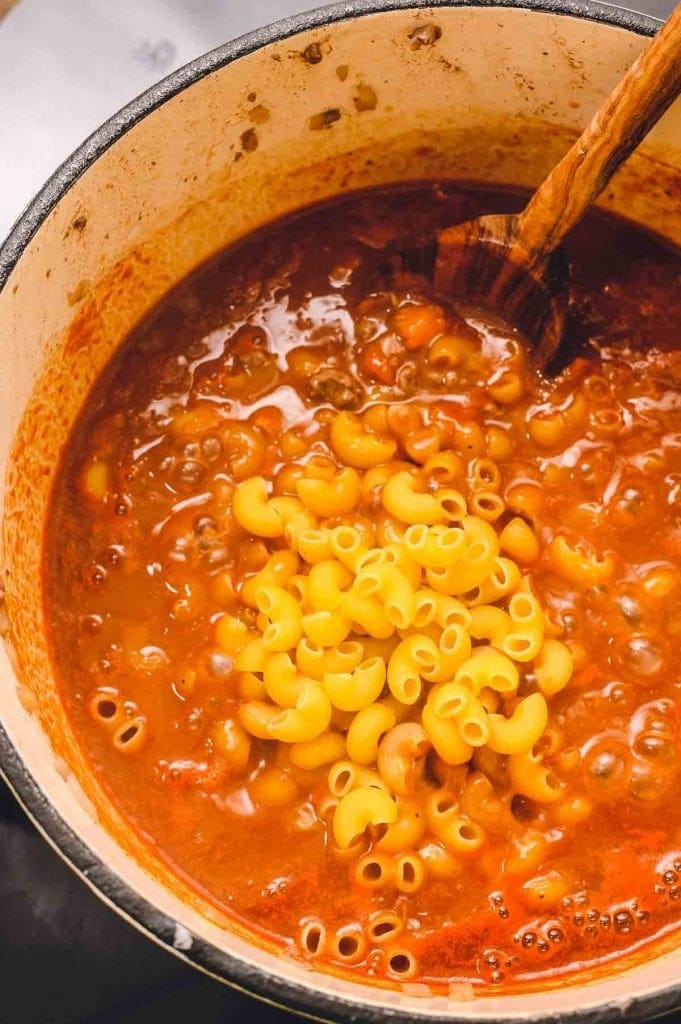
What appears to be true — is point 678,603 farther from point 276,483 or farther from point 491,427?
point 276,483

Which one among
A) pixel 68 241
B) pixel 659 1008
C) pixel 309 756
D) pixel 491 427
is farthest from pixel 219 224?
pixel 659 1008

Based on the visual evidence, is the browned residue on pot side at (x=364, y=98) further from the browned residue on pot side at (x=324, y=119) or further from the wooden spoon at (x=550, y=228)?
the wooden spoon at (x=550, y=228)

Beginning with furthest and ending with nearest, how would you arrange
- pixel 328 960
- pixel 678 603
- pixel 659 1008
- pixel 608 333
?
pixel 608 333
pixel 678 603
pixel 328 960
pixel 659 1008

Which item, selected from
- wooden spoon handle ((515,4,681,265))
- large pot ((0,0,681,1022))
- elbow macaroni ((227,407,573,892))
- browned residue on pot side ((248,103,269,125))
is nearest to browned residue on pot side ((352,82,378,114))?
large pot ((0,0,681,1022))

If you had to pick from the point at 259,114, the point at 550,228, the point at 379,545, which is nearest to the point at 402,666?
the point at 379,545

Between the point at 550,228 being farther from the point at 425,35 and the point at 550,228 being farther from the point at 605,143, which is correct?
the point at 425,35

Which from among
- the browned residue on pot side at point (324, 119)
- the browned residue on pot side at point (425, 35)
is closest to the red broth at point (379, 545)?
the browned residue on pot side at point (324, 119)
